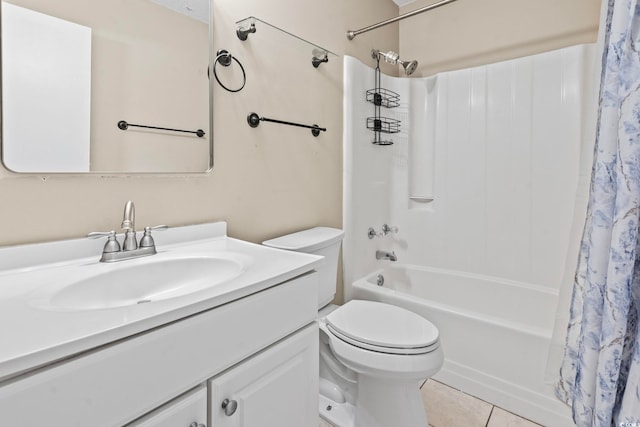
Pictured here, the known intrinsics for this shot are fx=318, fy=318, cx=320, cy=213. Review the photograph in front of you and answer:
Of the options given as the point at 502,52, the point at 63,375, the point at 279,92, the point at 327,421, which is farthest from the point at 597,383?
the point at 502,52

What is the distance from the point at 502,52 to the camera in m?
2.13

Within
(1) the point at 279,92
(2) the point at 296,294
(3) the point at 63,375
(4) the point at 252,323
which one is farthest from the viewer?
(1) the point at 279,92

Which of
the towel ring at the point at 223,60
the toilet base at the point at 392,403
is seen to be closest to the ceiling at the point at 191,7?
the towel ring at the point at 223,60

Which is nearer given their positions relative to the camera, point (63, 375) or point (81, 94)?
point (63, 375)

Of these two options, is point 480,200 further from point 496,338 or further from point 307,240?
point 307,240

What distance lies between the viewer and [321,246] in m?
1.44

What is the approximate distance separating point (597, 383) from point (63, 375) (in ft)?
4.04

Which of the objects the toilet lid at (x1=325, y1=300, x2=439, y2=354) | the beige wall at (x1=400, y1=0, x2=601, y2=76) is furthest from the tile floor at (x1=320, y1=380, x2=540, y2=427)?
the beige wall at (x1=400, y1=0, x2=601, y2=76)

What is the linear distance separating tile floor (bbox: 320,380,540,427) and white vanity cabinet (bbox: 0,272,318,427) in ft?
2.61

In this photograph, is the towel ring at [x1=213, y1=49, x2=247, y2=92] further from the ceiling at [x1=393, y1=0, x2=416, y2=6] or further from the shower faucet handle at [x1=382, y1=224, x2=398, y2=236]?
the ceiling at [x1=393, y1=0, x2=416, y2=6]

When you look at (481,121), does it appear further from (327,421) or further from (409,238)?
(327,421)

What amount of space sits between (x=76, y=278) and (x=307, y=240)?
2.81 feet

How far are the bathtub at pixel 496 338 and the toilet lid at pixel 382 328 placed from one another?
366 millimetres

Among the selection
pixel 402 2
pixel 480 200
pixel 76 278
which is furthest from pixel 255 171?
pixel 402 2
